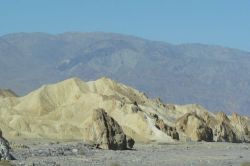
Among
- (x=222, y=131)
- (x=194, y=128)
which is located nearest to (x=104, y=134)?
(x=194, y=128)

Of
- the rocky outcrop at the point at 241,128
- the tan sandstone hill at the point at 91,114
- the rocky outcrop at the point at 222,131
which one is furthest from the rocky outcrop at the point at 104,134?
the rocky outcrop at the point at 241,128

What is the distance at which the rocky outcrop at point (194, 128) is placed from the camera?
5197 inches

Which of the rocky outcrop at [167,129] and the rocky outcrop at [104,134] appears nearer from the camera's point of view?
the rocky outcrop at [104,134]

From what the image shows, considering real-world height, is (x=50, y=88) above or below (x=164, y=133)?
above

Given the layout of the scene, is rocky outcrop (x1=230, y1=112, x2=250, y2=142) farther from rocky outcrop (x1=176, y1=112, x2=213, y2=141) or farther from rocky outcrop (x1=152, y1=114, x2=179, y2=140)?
rocky outcrop (x1=152, y1=114, x2=179, y2=140)

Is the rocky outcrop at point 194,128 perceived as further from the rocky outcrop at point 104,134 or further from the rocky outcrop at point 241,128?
the rocky outcrop at point 104,134

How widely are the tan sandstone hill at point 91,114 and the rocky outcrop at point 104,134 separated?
17445 mm

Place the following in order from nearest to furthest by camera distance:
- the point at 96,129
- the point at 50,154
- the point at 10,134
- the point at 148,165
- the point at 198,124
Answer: the point at 148,165
the point at 50,154
the point at 96,129
the point at 10,134
the point at 198,124

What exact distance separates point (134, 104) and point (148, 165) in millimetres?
80217

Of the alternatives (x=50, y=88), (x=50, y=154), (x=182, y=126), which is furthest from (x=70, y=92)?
(x=50, y=154)

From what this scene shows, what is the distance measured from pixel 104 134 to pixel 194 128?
5247cm

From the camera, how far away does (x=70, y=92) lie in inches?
5714

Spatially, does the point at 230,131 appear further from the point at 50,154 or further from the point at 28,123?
the point at 50,154

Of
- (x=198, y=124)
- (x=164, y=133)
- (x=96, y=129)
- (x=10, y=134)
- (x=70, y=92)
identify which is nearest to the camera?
(x=96, y=129)
